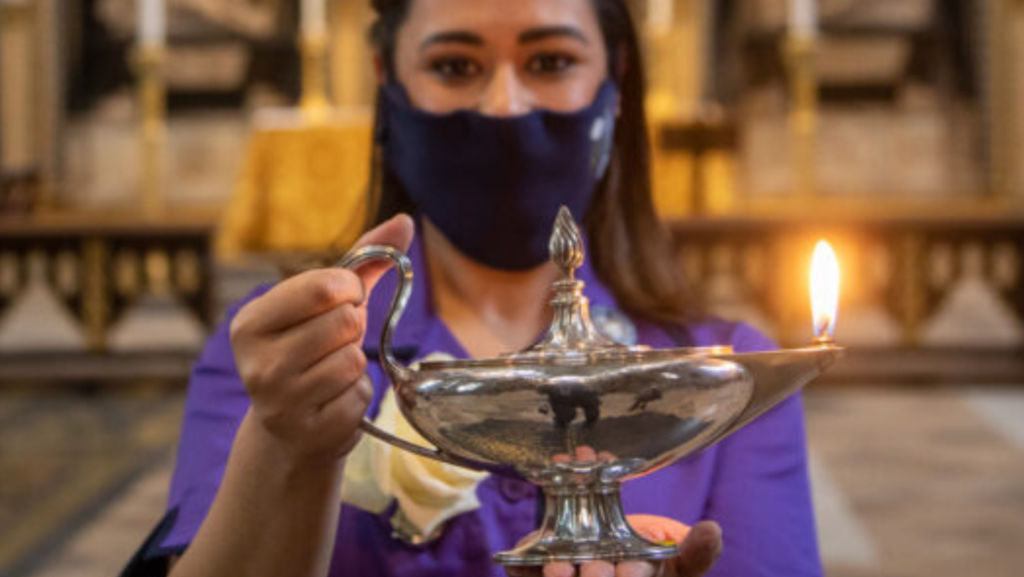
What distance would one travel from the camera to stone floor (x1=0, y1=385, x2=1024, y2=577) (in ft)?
9.73

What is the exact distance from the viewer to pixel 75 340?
712 cm

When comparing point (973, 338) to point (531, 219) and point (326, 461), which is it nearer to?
point (531, 219)

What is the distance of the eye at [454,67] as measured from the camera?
3.96 ft

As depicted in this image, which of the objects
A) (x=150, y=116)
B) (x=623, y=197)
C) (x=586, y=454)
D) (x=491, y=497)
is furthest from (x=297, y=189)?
(x=586, y=454)

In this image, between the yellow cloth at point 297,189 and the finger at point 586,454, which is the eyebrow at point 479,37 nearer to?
the finger at point 586,454

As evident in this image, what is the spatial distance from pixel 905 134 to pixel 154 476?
7379 mm

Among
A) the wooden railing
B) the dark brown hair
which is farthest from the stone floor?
the dark brown hair

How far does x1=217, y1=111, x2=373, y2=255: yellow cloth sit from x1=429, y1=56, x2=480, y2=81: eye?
3722 millimetres

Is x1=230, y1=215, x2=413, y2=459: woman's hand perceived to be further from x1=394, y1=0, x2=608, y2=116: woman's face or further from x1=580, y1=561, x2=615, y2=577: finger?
x1=394, y1=0, x2=608, y2=116: woman's face

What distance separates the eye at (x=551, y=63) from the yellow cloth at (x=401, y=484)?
313 millimetres

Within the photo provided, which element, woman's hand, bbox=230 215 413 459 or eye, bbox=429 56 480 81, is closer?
woman's hand, bbox=230 215 413 459

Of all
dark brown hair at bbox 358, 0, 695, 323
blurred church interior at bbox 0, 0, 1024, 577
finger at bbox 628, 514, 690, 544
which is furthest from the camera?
blurred church interior at bbox 0, 0, 1024, 577

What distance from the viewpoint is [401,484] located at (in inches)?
42.3

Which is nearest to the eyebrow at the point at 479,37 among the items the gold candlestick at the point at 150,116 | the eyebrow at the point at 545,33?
the eyebrow at the point at 545,33
